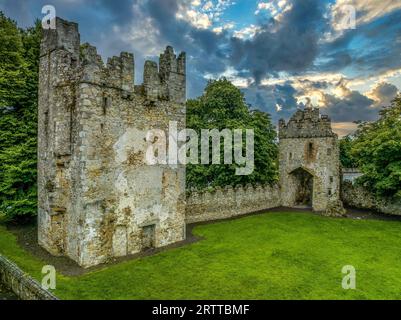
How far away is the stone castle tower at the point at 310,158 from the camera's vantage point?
23.4 meters

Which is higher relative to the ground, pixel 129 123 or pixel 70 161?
pixel 129 123

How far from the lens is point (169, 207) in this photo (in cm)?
1516

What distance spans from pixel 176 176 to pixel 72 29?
8148 millimetres

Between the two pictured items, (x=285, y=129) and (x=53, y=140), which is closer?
(x=53, y=140)

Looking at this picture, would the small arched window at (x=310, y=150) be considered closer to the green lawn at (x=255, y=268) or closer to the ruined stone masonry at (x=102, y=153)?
the green lawn at (x=255, y=268)

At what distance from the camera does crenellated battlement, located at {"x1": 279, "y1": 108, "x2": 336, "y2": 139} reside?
23.4 metres

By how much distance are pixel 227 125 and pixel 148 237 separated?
1273 centimetres

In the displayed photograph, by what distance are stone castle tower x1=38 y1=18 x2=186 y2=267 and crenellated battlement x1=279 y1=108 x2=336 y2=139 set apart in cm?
1305

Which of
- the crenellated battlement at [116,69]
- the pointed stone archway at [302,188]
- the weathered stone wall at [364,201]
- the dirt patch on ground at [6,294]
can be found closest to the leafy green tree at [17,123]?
the crenellated battlement at [116,69]

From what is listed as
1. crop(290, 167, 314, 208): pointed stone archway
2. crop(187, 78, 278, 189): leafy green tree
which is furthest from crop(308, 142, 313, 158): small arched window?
crop(187, 78, 278, 189): leafy green tree

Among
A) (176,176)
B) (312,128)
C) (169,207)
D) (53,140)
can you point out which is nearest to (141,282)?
(169,207)

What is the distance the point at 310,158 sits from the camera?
24.1 m

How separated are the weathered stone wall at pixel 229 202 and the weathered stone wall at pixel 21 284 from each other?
1103 centimetres

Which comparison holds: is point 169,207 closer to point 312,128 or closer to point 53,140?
point 53,140
